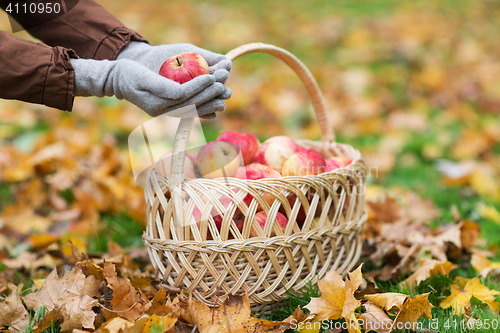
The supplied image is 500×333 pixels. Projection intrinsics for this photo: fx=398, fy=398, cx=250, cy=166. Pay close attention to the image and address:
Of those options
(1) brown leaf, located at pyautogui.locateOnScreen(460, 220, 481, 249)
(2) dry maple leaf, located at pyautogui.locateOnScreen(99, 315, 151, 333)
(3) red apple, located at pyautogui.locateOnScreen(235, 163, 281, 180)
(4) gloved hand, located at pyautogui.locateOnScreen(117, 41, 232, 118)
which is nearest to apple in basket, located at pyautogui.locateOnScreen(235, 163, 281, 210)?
(3) red apple, located at pyautogui.locateOnScreen(235, 163, 281, 180)

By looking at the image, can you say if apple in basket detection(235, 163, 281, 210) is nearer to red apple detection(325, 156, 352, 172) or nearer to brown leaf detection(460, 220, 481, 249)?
red apple detection(325, 156, 352, 172)

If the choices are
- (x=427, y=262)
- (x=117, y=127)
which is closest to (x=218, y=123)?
(x=117, y=127)

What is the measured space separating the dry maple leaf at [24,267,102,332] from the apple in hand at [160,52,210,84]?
64 cm

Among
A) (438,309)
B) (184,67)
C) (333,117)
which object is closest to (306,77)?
(184,67)

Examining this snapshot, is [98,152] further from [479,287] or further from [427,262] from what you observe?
[479,287]

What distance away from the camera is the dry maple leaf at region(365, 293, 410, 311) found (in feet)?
3.52

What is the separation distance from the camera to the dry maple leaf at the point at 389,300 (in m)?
1.07

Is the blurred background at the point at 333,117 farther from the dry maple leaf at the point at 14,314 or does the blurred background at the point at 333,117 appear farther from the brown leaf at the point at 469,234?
the dry maple leaf at the point at 14,314

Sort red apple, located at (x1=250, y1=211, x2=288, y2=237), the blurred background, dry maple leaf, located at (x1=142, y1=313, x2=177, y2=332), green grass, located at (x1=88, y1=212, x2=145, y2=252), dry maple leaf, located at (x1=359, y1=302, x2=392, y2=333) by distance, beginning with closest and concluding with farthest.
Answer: dry maple leaf, located at (x1=142, y1=313, x2=177, y2=332), dry maple leaf, located at (x1=359, y1=302, x2=392, y2=333), red apple, located at (x1=250, y1=211, x2=288, y2=237), green grass, located at (x1=88, y1=212, x2=145, y2=252), the blurred background

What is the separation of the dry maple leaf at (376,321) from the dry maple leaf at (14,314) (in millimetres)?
932

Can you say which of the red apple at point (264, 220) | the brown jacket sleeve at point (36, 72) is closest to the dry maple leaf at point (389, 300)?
the red apple at point (264, 220)

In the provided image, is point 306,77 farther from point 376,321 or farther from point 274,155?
point 376,321

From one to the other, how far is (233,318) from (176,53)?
31.4 inches

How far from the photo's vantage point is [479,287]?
1.24 meters
